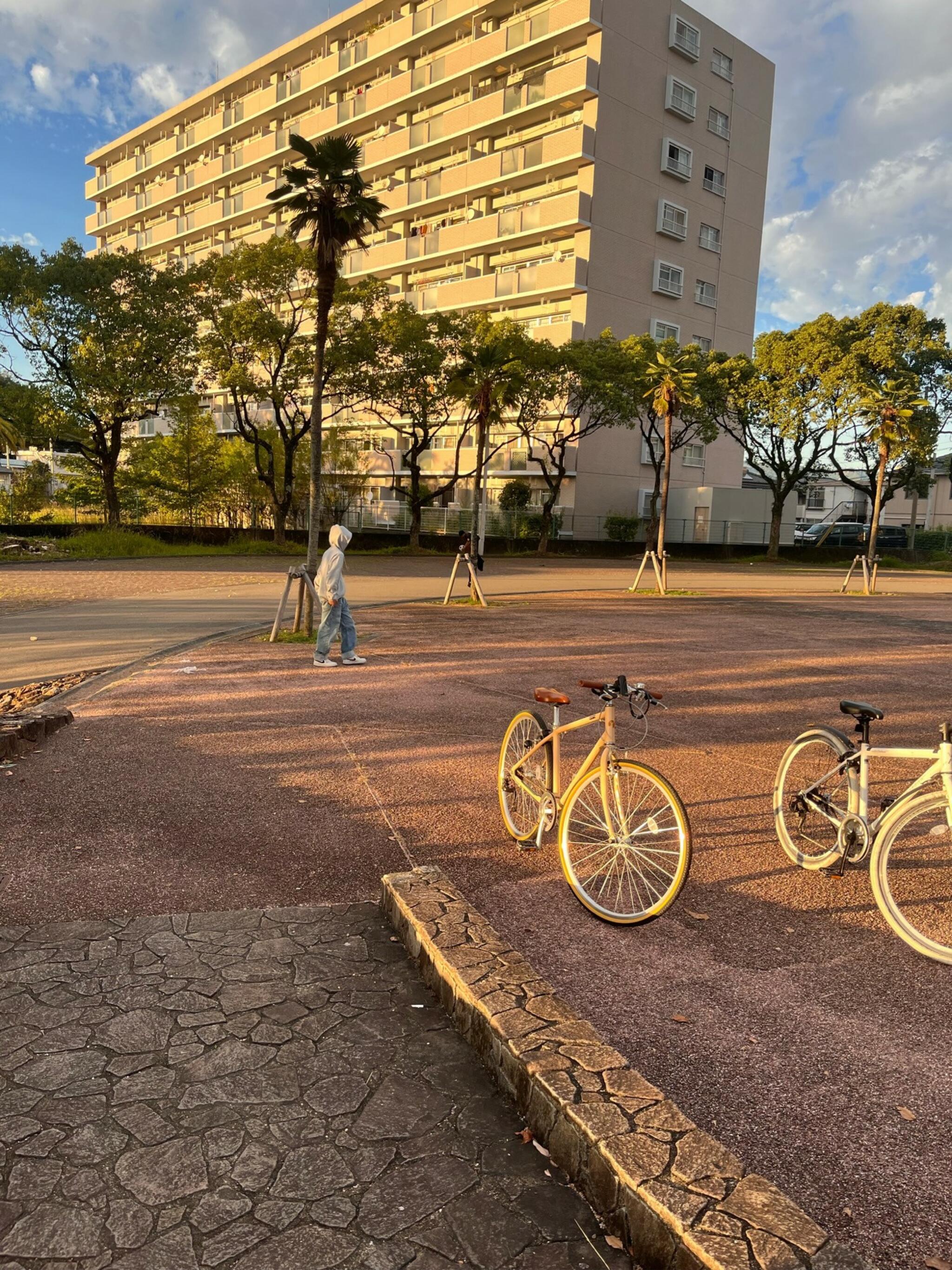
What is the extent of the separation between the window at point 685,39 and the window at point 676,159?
14.4 ft

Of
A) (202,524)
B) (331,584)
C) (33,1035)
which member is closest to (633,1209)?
(33,1035)

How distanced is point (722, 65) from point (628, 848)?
5574cm

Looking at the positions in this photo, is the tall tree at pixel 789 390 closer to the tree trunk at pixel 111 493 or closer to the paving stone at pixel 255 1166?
the tree trunk at pixel 111 493

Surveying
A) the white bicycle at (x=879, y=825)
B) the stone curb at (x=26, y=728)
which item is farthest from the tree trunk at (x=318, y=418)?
the white bicycle at (x=879, y=825)

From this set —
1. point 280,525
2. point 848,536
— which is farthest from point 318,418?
point 848,536

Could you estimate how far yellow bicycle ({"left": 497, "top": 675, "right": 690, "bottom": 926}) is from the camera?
149 inches

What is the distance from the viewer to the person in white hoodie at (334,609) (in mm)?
10000

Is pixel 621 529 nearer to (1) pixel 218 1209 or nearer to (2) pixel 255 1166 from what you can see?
(2) pixel 255 1166

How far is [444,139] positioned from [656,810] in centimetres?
5221

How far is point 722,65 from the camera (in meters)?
47.8

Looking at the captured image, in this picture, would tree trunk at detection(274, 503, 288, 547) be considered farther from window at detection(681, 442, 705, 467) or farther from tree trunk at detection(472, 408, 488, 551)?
window at detection(681, 442, 705, 467)

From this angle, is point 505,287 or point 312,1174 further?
point 505,287

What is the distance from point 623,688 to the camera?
3887 millimetres

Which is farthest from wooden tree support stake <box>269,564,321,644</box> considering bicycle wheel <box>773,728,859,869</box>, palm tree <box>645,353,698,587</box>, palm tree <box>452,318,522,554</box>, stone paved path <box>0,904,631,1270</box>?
palm tree <box>452,318,522,554</box>
